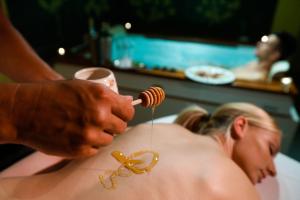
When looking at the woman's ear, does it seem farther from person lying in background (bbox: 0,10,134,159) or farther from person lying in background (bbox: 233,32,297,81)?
person lying in background (bbox: 233,32,297,81)

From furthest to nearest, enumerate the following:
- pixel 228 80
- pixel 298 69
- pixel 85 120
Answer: pixel 298 69 → pixel 228 80 → pixel 85 120

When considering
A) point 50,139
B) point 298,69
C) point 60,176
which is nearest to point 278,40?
point 298,69

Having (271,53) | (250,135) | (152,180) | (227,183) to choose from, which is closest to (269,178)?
(250,135)

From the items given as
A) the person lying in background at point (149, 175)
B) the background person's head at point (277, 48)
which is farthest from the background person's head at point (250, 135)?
the background person's head at point (277, 48)

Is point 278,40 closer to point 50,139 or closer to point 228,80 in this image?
point 228,80

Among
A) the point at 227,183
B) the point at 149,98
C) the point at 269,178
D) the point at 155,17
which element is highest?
the point at 149,98

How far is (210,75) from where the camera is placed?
2.58m

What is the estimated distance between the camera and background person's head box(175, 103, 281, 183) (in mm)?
1344

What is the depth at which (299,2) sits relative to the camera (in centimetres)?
302

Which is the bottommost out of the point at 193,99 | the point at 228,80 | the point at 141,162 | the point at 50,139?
the point at 193,99

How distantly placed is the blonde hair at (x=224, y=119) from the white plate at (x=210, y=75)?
0.97 m

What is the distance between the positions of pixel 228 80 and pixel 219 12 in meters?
1.32

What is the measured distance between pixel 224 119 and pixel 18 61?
96 cm

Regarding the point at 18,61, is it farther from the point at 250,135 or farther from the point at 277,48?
the point at 277,48
